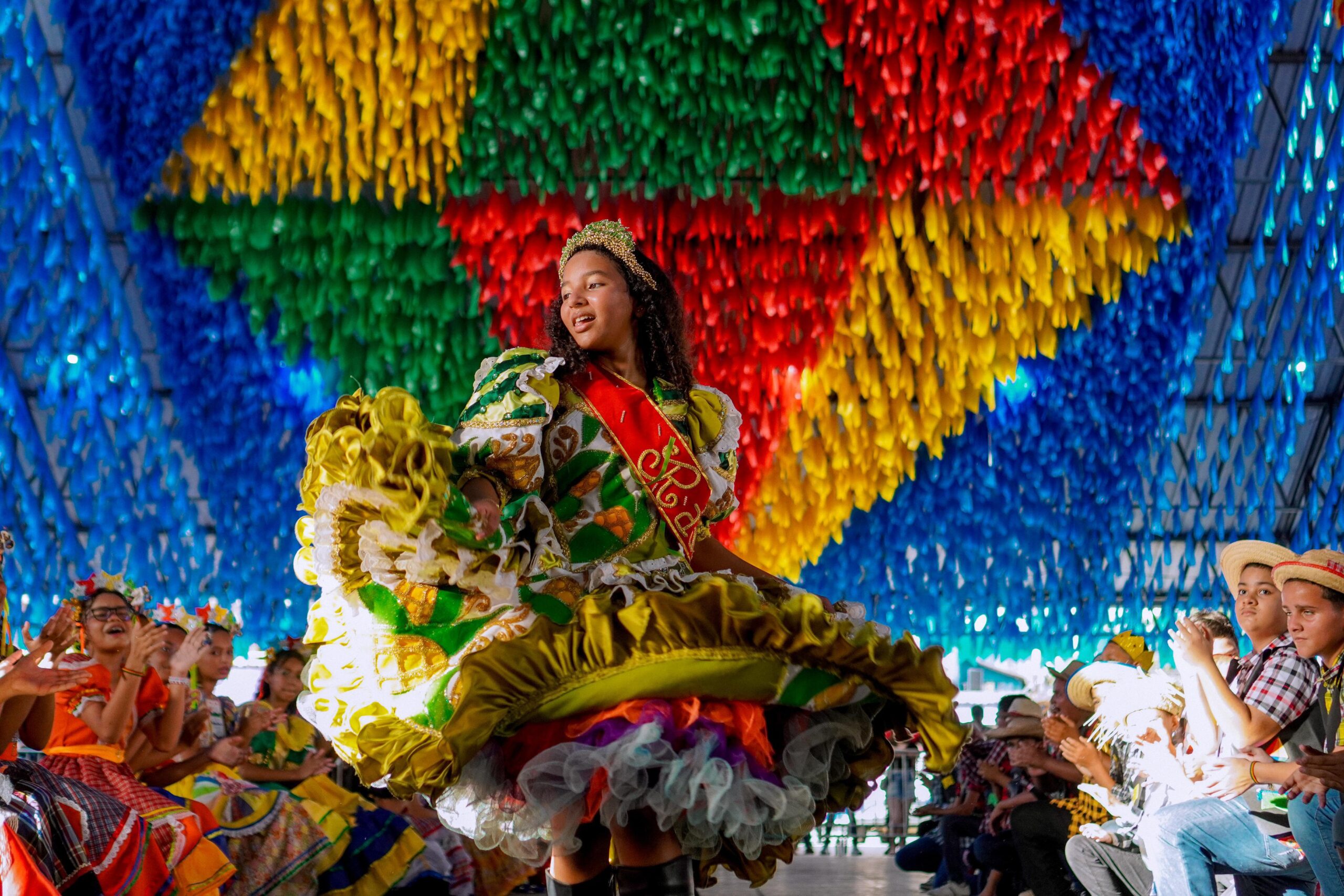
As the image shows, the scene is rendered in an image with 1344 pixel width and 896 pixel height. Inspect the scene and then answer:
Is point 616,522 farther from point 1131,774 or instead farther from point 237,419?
point 237,419

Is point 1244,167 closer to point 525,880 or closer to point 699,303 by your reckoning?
point 699,303

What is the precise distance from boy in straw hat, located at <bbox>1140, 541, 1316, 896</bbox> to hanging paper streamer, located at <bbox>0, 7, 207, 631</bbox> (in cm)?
417

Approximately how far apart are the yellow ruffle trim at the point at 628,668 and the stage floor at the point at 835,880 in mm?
2855

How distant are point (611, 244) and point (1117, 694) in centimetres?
210

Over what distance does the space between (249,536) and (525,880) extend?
7.81 ft

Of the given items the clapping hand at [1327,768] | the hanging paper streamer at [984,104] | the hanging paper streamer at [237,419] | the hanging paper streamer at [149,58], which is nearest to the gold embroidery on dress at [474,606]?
the clapping hand at [1327,768]

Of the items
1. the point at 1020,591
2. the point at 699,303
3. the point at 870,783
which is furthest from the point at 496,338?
the point at 870,783

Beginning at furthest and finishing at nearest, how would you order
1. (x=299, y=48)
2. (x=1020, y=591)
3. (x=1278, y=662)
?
(x=1020, y=591) < (x=299, y=48) < (x=1278, y=662)

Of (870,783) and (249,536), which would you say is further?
(249,536)

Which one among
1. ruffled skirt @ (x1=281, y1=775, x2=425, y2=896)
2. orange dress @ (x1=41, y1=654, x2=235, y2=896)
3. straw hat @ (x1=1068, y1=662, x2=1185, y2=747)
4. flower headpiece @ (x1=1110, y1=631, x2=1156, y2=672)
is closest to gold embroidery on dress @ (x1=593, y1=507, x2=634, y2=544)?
orange dress @ (x1=41, y1=654, x2=235, y2=896)

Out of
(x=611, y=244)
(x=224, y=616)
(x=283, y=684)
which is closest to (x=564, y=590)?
(x=611, y=244)

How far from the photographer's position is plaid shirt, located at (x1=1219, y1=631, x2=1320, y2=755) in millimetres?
3170

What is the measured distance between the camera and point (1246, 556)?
11.7 ft

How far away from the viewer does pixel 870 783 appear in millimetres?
2463
